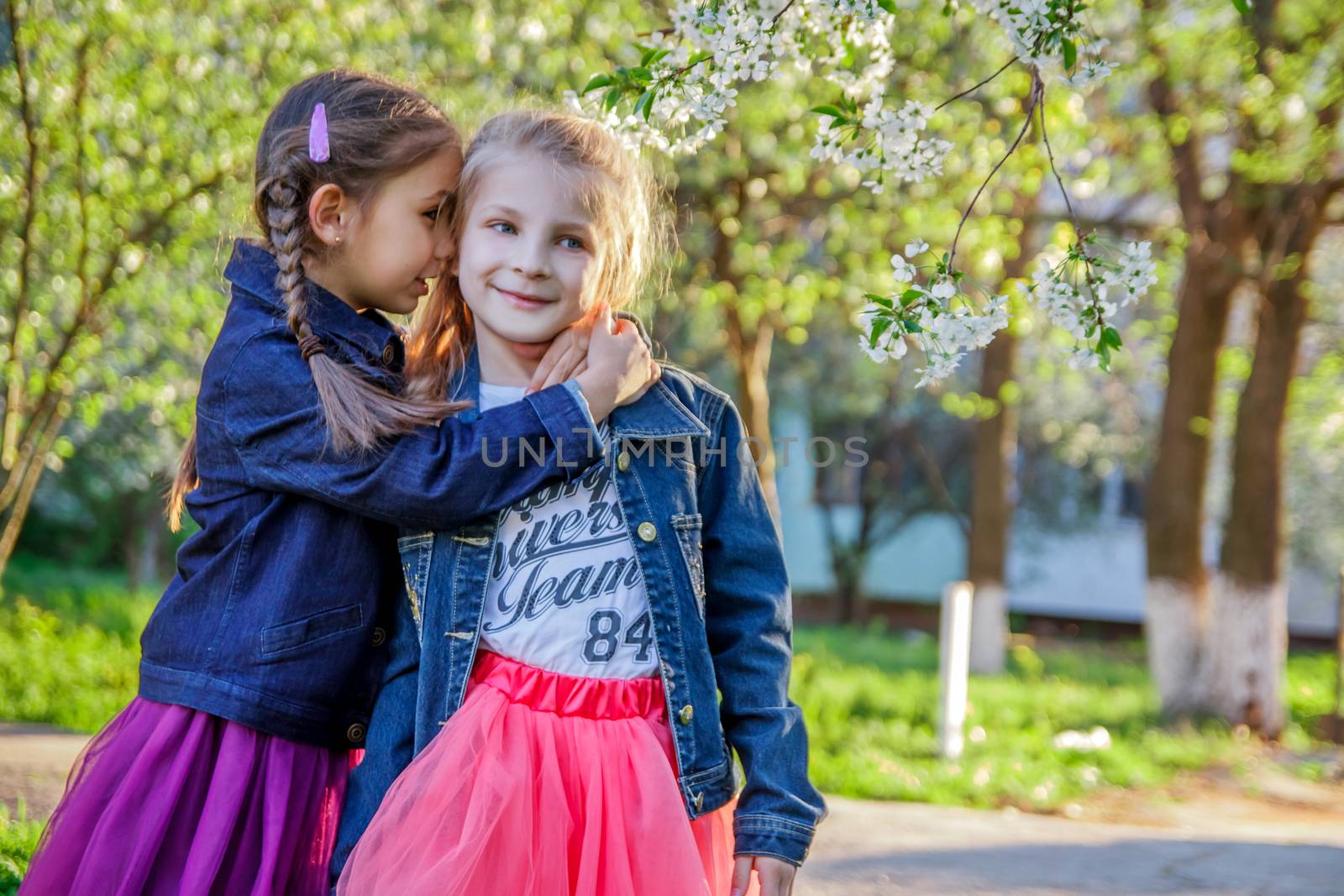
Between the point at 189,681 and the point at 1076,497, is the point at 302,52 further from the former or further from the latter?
the point at 1076,497

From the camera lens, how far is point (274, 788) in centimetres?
187

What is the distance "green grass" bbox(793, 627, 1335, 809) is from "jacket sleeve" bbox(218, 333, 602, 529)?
4333 mm

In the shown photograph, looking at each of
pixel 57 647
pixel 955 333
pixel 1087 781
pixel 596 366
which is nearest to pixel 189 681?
pixel 596 366

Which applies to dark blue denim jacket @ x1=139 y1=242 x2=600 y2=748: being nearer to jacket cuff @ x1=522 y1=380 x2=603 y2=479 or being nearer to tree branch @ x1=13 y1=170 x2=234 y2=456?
jacket cuff @ x1=522 y1=380 x2=603 y2=479

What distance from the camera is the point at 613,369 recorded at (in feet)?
6.30

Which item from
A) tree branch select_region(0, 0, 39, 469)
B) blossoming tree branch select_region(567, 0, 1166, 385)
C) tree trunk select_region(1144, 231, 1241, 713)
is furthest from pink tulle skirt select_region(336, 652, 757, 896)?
tree trunk select_region(1144, 231, 1241, 713)

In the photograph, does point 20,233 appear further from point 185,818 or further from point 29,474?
point 185,818

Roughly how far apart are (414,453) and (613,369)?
348 millimetres

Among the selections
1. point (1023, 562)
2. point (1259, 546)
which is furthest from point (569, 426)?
point (1023, 562)

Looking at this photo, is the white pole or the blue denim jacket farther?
the white pole

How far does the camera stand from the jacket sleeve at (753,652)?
1.87 m

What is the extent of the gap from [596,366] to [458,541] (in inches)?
14.0

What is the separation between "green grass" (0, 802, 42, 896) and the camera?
265 cm

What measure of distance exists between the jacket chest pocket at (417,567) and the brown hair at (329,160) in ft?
0.68
